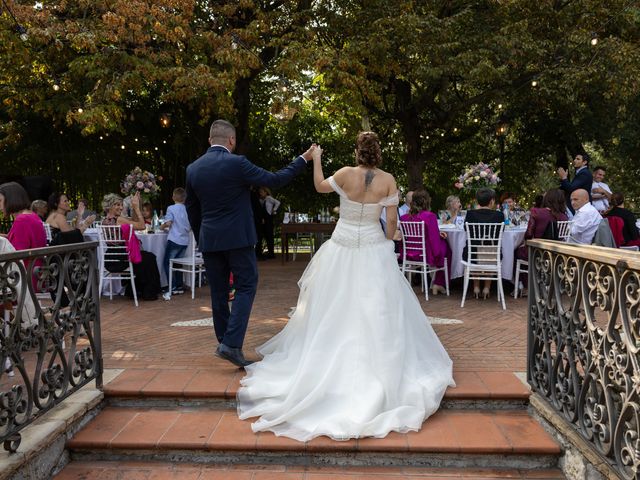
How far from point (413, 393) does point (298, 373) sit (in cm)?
77

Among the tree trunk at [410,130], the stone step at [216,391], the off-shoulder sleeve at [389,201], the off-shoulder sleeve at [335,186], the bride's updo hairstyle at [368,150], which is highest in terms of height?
the tree trunk at [410,130]

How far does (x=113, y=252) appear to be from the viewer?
6.94 m

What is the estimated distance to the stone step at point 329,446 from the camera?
3000mm

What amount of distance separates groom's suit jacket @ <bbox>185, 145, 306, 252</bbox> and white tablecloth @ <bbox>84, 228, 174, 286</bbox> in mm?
3809

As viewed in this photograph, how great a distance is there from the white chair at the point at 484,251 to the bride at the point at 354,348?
2.96 meters

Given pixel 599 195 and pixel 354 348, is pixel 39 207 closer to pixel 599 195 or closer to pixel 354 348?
pixel 354 348

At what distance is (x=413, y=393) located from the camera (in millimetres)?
3312

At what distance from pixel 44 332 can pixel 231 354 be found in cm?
133

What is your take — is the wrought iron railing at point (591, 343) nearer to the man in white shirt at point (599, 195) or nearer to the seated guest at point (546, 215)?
the seated guest at point (546, 215)

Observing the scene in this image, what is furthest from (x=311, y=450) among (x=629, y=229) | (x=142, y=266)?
(x=629, y=229)

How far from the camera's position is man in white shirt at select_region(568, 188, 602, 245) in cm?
664

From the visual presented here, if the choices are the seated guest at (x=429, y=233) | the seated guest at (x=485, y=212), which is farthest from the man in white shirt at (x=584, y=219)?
the seated guest at (x=429, y=233)

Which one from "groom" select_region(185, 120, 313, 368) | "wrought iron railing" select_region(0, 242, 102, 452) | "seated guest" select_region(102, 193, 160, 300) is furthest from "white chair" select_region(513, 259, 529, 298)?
"wrought iron railing" select_region(0, 242, 102, 452)

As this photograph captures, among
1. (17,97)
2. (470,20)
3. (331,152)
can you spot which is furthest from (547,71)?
(17,97)
